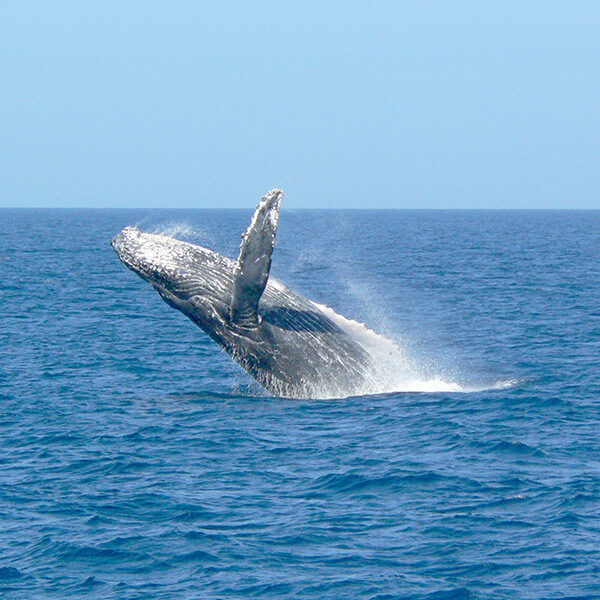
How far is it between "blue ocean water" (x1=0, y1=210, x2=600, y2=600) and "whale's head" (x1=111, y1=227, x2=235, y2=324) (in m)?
0.61

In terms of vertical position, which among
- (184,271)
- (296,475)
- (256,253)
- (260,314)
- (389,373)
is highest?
(256,253)

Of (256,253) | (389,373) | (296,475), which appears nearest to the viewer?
(296,475)

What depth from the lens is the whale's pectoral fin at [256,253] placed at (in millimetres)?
14688

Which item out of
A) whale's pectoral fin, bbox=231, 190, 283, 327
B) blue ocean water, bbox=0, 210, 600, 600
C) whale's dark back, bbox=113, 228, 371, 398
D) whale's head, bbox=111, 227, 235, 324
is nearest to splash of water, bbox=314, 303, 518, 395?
blue ocean water, bbox=0, 210, 600, 600

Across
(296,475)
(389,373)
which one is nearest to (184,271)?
(296,475)

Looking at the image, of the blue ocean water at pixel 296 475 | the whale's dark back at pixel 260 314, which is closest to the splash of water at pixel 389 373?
the blue ocean water at pixel 296 475

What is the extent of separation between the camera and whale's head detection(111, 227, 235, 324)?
1709 cm

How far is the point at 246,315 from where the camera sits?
16.8 m

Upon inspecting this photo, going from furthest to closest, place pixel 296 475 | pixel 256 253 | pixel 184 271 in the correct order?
pixel 184 271 → pixel 256 253 → pixel 296 475

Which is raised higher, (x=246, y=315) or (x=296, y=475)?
(x=246, y=315)

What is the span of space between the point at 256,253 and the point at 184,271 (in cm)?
262

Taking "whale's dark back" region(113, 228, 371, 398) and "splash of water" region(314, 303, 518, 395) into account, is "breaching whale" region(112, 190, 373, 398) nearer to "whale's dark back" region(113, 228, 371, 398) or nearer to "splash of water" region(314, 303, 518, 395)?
"whale's dark back" region(113, 228, 371, 398)

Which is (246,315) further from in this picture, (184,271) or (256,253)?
(256,253)

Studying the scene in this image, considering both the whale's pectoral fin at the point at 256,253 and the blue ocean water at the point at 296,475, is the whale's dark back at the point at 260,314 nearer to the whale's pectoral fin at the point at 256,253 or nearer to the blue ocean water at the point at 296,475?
the blue ocean water at the point at 296,475
